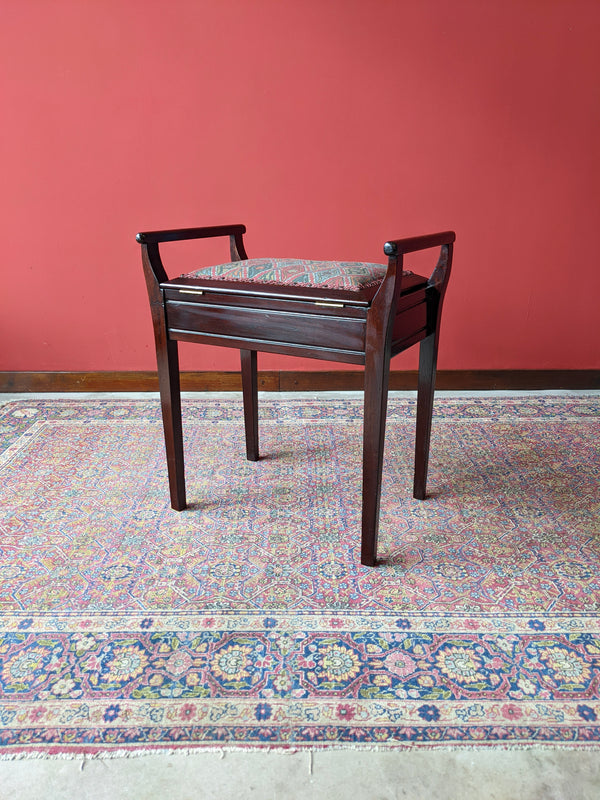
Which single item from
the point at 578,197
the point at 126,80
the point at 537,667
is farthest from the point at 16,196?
the point at 537,667

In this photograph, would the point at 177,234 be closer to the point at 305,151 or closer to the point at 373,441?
the point at 373,441

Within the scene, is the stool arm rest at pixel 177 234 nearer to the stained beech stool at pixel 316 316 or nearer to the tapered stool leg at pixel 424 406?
the stained beech stool at pixel 316 316

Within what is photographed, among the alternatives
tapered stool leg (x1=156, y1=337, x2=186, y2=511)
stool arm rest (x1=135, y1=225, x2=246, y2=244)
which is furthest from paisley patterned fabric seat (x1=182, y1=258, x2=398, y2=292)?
tapered stool leg (x1=156, y1=337, x2=186, y2=511)

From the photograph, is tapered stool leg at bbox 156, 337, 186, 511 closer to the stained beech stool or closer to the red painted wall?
the stained beech stool

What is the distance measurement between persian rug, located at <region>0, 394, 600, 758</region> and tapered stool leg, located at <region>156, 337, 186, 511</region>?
0.09 m

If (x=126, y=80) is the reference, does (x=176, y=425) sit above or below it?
below

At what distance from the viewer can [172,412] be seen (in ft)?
5.78

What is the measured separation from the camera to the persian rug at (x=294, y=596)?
3.60 ft

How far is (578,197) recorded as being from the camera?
8.96ft

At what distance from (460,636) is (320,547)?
463 mm

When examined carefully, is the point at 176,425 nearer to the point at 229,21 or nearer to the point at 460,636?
the point at 460,636

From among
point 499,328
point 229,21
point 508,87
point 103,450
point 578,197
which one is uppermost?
point 229,21

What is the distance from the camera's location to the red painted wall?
2562mm

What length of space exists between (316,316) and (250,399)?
73 centimetres
